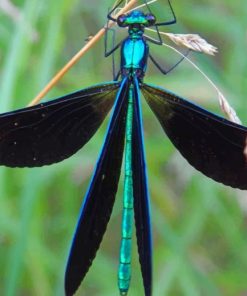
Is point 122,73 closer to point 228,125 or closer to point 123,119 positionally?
point 123,119

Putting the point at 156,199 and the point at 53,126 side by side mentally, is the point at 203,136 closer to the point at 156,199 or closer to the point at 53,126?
the point at 53,126

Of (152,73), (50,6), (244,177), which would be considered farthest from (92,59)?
(244,177)

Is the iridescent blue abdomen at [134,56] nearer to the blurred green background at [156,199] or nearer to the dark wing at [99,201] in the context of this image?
the dark wing at [99,201]

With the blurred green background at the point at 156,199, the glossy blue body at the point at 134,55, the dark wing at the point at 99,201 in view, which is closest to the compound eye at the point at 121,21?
the glossy blue body at the point at 134,55

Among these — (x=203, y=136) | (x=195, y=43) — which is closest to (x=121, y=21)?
(x=195, y=43)

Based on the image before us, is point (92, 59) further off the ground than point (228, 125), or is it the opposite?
point (92, 59)

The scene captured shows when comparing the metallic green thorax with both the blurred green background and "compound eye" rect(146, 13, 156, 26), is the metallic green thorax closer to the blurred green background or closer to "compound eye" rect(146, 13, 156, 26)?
"compound eye" rect(146, 13, 156, 26)

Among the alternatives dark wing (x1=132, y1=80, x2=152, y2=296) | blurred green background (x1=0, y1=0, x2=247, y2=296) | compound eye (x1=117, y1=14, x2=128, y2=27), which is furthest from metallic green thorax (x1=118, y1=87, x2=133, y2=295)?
blurred green background (x1=0, y1=0, x2=247, y2=296)
